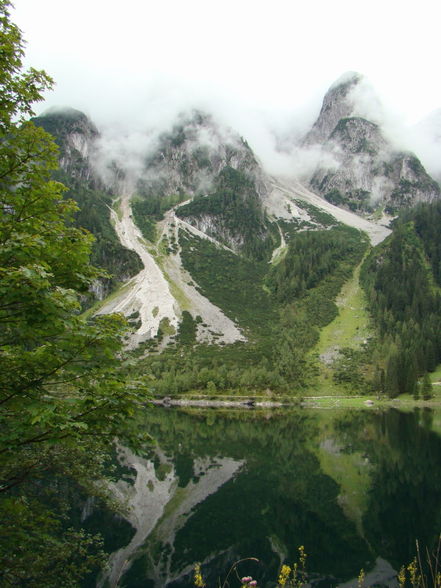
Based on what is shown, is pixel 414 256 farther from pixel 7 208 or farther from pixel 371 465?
pixel 7 208

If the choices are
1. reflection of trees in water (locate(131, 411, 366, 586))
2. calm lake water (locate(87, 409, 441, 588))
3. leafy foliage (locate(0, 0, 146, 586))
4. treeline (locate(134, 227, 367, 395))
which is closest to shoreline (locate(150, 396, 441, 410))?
treeline (locate(134, 227, 367, 395))

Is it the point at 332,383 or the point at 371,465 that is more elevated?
the point at 371,465

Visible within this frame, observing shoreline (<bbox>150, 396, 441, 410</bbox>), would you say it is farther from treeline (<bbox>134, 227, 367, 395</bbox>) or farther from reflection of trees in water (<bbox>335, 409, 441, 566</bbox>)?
reflection of trees in water (<bbox>335, 409, 441, 566</bbox>)

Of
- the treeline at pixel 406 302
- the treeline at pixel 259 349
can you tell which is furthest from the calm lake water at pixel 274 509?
the treeline at pixel 406 302

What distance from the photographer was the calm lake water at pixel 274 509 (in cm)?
1952

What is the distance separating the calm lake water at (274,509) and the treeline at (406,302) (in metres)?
64.3

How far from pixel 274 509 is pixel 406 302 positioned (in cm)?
14771

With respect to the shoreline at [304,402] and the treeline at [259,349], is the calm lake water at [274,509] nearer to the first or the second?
the shoreline at [304,402]

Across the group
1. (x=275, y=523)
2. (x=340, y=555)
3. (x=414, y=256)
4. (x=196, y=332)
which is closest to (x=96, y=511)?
(x=275, y=523)

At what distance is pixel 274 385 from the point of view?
376ft

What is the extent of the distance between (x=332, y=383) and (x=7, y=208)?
11902 centimetres

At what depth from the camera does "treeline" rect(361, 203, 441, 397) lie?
113m

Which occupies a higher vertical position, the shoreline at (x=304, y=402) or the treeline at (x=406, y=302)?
the treeline at (x=406, y=302)

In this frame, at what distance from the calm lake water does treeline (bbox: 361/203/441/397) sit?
211ft
